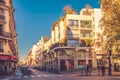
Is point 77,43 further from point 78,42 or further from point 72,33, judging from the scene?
point 72,33

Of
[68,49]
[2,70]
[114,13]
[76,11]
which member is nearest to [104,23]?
[114,13]

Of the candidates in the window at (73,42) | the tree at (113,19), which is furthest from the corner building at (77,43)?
the tree at (113,19)

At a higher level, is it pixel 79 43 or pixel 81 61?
pixel 79 43

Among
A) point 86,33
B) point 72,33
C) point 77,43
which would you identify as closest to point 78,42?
Result: point 77,43

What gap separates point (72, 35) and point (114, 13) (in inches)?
1702

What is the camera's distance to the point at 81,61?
68125 mm

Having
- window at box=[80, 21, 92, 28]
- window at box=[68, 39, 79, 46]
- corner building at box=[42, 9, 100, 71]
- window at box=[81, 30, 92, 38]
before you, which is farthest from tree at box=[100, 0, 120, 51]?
window at box=[80, 21, 92, 28]

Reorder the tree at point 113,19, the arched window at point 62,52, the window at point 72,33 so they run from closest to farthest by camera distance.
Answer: the tree at point 113,19 → the arched window at point 62,52 → the window at point 72,33

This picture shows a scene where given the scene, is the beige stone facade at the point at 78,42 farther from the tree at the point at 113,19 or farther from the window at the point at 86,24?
the tree at the point at 113,19

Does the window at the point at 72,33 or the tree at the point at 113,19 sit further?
the window at the point at 72,33

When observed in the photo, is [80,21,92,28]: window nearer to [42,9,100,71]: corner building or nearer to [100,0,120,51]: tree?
[42,9,100,71]: corner building

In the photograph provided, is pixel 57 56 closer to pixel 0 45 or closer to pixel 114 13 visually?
pixel 0 45

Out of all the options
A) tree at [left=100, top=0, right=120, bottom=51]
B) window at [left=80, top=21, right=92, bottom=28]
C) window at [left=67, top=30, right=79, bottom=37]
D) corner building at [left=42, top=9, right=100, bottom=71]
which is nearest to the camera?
tree at [left=100, top=0, right=120, bottom=51]

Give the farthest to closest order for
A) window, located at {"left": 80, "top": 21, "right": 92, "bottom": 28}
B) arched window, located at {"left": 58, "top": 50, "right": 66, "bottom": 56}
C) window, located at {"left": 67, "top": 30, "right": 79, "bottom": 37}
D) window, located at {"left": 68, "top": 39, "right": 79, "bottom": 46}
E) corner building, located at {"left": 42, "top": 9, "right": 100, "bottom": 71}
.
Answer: window, located at {"left": 80, "top": 21, "right": 92, "bottom": 28} → window, located at {"left": 67, "top": 30, "right": 79, "bottom": 37} → window, located at {"left": 68, "top": 39, "right": 79, "bottom": 46} → arched window, located at {"left": 58, "top": 50, "right": 66, "bottom": 56} → corner building, located at {"left": 42, "top": 9, "right": 100, "bottom": 71}
